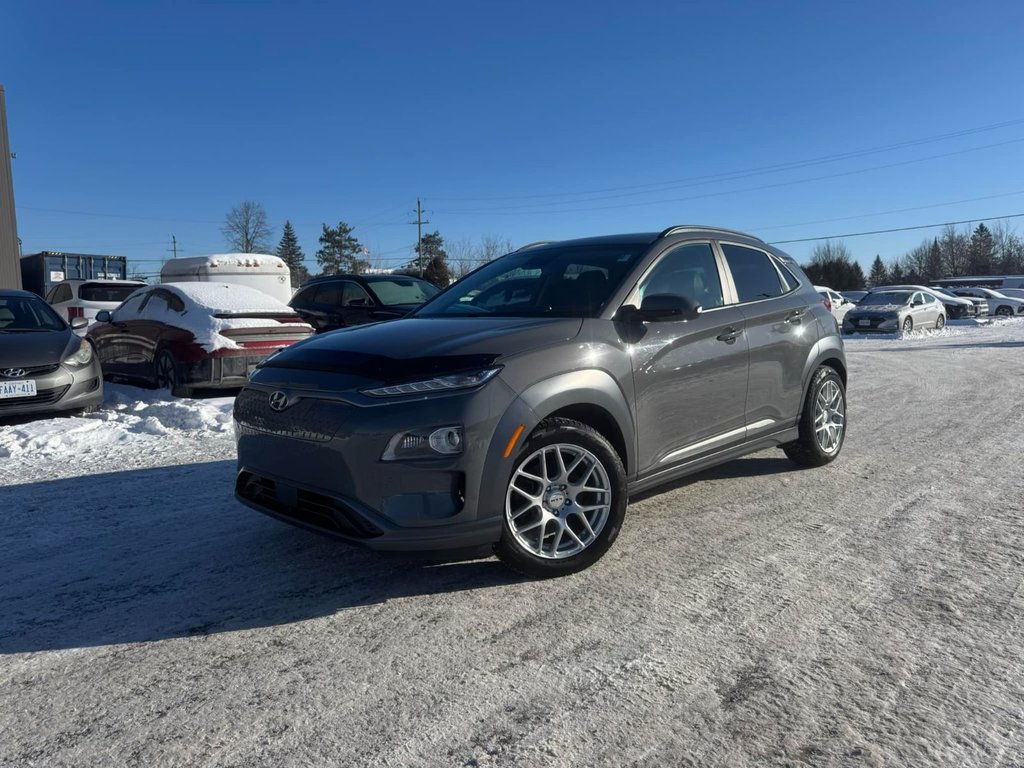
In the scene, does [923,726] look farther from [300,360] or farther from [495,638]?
[300,360]

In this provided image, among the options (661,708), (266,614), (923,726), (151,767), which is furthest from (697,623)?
(151,767)

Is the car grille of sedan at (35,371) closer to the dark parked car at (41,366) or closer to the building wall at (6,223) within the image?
the dark parked car at (41,366)

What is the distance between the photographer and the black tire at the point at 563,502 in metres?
3.56

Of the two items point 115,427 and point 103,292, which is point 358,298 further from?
point 103,292

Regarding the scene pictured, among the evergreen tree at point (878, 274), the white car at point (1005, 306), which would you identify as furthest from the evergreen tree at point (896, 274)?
the white car at point (1005, 306)

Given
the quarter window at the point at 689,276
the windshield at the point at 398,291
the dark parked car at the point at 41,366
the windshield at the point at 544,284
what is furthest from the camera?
the windshield at the point at 398,291

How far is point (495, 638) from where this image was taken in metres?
3.10

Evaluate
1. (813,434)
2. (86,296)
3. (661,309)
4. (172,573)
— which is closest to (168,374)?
(172,573)

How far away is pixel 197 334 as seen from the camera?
894 centimetres

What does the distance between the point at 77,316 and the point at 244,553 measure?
42.6 feet

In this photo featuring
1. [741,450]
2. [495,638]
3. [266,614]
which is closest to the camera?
[495,638]

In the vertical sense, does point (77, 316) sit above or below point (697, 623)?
above

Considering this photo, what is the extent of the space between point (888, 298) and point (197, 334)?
2298 cm

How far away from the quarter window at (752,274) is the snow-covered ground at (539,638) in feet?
4.48
